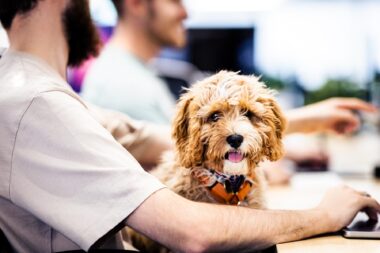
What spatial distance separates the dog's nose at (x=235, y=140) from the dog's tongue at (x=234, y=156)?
0.02m

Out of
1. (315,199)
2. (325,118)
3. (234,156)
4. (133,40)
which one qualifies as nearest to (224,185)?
(234,156)

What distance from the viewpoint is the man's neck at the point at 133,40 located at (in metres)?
2.69

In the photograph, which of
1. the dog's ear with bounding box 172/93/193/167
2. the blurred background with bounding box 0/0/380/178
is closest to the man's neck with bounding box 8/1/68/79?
the dog's ear with bounding box 172/93/193/167

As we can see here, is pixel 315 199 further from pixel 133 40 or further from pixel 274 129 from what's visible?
pixel 133 40

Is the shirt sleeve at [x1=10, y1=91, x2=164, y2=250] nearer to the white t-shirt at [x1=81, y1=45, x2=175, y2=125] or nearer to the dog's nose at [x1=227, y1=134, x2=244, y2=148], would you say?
the dog's nose at [x1=227, y1=134, x2=244, y2=148]

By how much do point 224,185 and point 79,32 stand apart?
0.70 meters

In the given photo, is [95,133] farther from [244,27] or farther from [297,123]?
[244,27]

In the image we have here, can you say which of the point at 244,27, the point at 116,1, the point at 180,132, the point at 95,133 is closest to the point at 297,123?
the point at 180,132

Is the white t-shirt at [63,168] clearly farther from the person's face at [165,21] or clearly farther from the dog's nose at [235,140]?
the person's face at [165,21]

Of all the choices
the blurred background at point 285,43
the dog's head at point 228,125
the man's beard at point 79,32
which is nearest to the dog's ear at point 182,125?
the dog's head at point 228,125

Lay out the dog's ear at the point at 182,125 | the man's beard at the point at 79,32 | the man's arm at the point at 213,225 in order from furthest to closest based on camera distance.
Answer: the man's beard at the point at 79,32
the dog's ear at the point at 182,125
the man's arm at the point at 213,225

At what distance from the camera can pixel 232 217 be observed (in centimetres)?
116

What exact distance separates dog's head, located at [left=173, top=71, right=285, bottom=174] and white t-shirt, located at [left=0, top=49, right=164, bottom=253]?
0.17m

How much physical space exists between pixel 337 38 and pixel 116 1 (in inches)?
125
